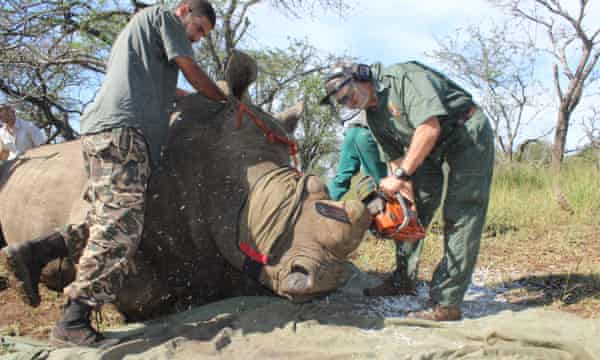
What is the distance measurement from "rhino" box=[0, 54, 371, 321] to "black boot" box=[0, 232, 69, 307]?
0.68ft

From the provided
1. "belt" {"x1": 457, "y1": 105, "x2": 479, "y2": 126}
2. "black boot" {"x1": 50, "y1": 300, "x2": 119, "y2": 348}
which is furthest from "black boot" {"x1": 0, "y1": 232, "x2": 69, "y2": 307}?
"belt" {"x1": 457, "y1": 105, "x2": 479, "y2": 126}

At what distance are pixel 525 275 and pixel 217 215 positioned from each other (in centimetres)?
345

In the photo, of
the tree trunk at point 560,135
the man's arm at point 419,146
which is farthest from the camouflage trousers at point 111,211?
the tree trunk at point 560,135

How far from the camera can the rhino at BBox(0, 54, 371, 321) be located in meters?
3.38

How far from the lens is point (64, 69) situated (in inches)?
499

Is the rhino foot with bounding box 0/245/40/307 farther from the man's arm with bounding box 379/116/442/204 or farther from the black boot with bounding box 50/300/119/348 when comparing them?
the man's arm with bounding box 379/116/442/204

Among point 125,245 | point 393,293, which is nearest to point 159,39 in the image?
point 125,245

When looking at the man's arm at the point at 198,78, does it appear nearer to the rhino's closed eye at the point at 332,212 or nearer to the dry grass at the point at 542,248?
the rhino's closed eye at the point at 332,212

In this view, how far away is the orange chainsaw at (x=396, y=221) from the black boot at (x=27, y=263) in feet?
7.31

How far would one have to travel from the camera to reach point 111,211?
3.33 m

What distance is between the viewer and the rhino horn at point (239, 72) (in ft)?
13.2

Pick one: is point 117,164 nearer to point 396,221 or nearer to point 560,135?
point 396,221

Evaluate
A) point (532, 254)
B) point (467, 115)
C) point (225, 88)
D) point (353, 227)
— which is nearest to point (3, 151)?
point (225, 88)

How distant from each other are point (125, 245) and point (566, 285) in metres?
3.70
